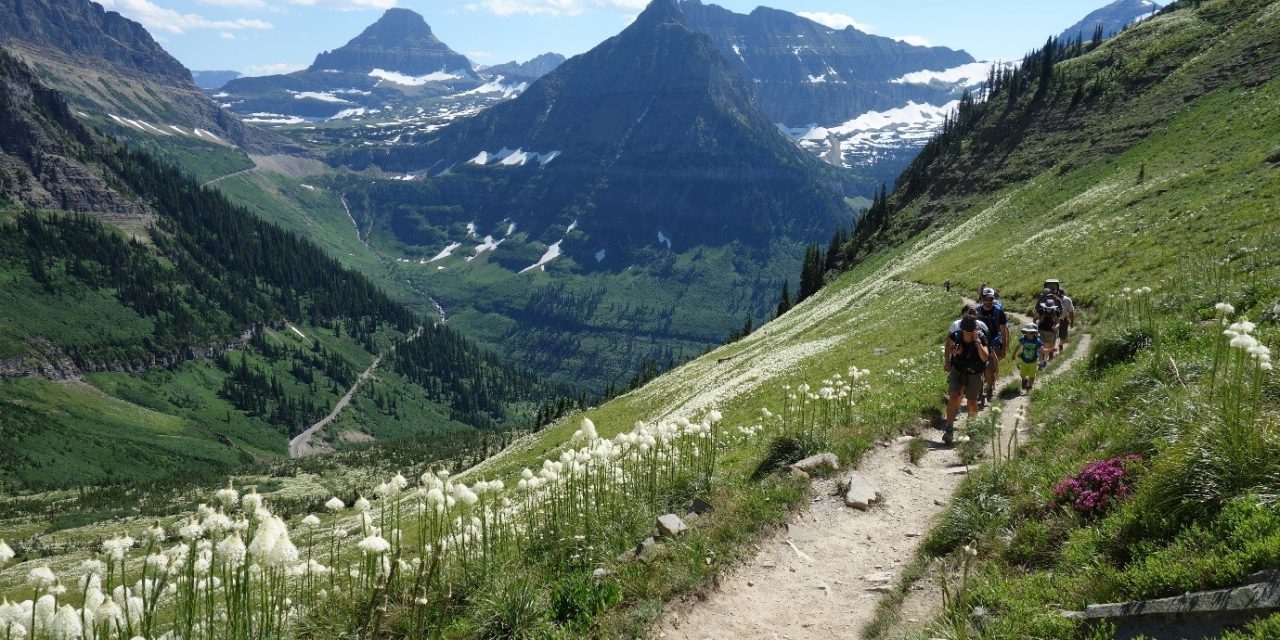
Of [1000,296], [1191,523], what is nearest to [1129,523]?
[1191,523]

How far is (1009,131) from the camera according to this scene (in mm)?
121562

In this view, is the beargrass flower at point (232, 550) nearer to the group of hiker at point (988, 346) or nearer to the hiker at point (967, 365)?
the group of hiker at point (988, 346)

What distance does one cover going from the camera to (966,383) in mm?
18797

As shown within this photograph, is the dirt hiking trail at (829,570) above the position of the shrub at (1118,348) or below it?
below

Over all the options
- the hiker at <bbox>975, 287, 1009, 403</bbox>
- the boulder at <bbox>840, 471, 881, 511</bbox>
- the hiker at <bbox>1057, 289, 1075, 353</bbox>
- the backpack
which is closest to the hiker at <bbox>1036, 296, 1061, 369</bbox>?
the hiker at <bbox>1057, 289, 1075, 353</bbox>

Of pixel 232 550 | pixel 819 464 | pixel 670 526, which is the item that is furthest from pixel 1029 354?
pixel 232 550

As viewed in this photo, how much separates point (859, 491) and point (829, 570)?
2.88 meters

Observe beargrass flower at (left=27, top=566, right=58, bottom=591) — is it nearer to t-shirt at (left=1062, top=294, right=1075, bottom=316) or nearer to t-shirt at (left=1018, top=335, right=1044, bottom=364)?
t-shirt at (left=1018, top=335, right=1044, bottom=364)

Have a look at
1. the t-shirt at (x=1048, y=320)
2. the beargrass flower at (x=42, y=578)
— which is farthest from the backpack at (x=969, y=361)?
the beargrass flower at (x=42, y=578)

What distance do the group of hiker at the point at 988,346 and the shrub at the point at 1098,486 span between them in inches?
299

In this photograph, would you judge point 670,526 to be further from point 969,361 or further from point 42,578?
point 969,361

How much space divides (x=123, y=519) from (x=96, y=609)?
491ft

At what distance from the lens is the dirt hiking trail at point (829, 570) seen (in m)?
9.91

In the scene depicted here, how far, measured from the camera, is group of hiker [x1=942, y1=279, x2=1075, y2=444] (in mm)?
18469
